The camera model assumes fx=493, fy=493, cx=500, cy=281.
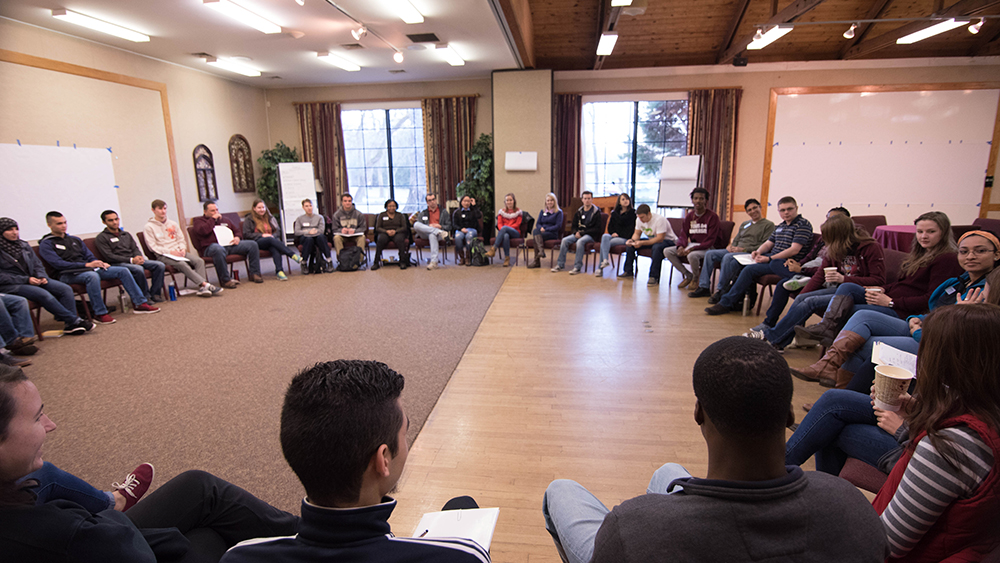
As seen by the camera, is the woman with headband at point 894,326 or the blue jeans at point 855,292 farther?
the blue jeans at point 855,292

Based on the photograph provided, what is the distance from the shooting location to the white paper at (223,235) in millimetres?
7094

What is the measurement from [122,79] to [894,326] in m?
8.98

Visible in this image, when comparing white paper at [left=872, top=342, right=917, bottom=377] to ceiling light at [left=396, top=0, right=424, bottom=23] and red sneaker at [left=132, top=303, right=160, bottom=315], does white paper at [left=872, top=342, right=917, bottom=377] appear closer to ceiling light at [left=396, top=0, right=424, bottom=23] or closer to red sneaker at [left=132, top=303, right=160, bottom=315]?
ceiling light at [left=396, top=0, right=424, bottom=23]

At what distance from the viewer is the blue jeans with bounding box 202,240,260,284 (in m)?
6.65

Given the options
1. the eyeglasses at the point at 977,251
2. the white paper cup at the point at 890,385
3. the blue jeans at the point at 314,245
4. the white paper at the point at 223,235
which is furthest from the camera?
the blue jeans at the point at 314,245

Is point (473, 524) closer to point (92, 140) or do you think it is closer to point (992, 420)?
point (992, 420)

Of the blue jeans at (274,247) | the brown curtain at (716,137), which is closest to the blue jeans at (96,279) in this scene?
the blue jeans at (274,247)

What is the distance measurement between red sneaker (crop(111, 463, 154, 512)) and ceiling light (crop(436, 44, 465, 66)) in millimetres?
6431

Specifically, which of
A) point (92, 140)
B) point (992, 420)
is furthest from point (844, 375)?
point (92, 140)

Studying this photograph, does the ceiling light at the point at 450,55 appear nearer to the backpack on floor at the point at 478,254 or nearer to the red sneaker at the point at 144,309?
the backpack on floor at the point at 478,254

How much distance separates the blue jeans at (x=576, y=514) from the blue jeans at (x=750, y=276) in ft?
13.1

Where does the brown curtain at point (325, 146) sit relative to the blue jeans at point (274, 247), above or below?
above

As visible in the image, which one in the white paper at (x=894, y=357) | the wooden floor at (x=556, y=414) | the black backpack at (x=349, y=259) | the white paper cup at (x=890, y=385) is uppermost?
the white paper cup at (x=890, y=385)

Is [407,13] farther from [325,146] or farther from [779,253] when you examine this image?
[325,146]
